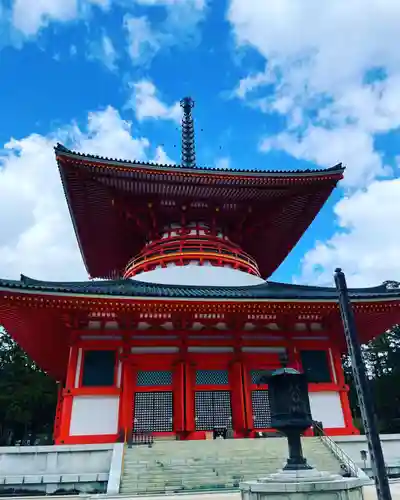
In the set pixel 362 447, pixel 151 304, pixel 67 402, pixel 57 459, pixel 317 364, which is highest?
pixel 151 304

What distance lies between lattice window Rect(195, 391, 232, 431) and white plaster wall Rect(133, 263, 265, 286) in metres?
5.12

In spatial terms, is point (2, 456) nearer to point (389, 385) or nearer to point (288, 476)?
point (288, 476)

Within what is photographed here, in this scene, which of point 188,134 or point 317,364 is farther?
point 188,134

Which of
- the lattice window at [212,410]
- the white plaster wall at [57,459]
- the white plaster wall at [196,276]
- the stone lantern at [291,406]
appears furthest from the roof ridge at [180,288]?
the stone lantern at [291,406]

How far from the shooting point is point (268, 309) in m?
14.9

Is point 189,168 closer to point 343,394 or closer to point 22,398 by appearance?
point 343,394

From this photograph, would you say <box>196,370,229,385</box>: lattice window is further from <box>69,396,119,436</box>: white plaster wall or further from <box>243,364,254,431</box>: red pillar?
<box>69,396,119,436</box>: white plaster wall

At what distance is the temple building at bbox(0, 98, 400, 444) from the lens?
14.4 meters

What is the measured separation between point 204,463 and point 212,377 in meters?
4.25

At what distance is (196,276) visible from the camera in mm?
19203

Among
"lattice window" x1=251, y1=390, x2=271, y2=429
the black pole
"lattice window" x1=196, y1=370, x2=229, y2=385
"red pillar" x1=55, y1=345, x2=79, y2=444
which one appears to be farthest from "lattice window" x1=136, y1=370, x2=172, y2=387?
the black pole

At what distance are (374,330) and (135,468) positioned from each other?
1192 cm

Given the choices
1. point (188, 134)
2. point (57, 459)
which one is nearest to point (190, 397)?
point (57, 459)

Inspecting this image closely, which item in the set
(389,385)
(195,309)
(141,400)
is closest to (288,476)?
(195,309)
